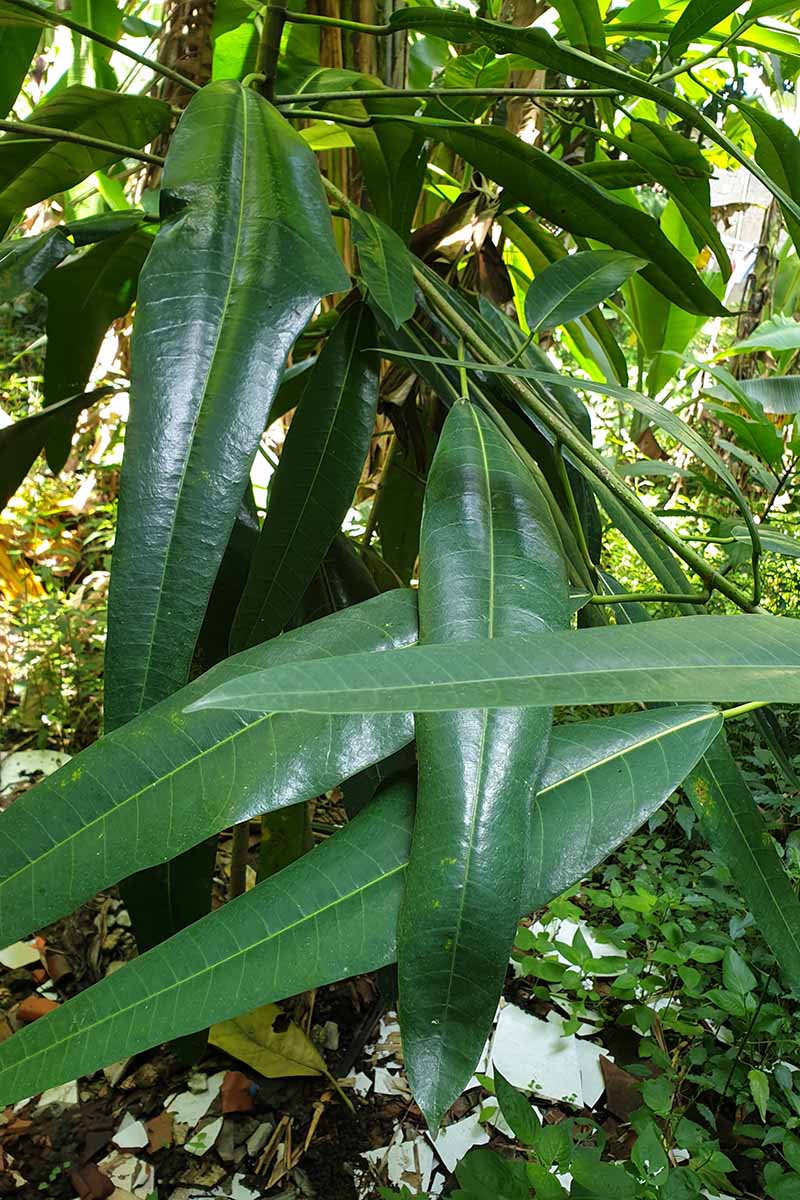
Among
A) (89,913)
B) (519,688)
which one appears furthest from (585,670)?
(89,913)

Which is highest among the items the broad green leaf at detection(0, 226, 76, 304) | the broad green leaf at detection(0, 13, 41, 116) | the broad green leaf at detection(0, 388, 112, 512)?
the broad green leaf at detection(0, 13, 41, 116)

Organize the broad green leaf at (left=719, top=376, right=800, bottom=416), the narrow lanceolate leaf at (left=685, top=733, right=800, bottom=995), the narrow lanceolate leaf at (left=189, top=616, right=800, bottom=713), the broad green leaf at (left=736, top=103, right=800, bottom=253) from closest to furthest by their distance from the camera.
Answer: the narrow lanceolate leaf at (left=189, top=616, right=800, bottom=713)
the narrow lanceolate leaf at (left=685, top=733, right=800, bottom=995)
the broad green leaf at (left=736, top=103, right=800, bottom=253)
the broad green leaf at (left=719, top=376, right=800, bottom=416)

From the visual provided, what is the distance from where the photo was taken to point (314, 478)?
0.53m

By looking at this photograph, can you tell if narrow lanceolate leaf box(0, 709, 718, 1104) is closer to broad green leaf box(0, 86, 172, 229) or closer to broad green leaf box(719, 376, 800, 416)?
broad green leaf box(0, 86, 172, 229)

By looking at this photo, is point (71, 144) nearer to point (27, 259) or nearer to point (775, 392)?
point (27, 259)

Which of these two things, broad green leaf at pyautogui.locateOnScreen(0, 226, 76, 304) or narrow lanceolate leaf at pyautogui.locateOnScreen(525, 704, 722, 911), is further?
broad green leaf at pyautogui.locateOnScreen(0, 226, 76, 304)

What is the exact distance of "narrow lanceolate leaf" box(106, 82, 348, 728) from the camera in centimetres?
34

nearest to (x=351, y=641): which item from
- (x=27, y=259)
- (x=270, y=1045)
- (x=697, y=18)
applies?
(x=27, y=259)

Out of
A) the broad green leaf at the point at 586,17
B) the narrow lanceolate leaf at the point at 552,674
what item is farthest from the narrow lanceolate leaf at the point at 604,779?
the broad green leaf at the point at 586,17

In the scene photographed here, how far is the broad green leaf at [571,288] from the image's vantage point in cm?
54

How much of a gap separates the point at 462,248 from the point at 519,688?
0.73 metres

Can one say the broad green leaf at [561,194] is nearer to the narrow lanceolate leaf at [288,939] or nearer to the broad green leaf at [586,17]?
the broad green leaf at [586,17]

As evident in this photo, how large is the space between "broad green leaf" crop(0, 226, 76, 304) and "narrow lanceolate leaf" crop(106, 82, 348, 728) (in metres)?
0.13

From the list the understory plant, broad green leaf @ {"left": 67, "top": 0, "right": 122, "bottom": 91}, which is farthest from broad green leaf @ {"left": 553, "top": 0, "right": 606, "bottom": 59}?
broad green leaf @ {"left": 67, "top": 0, "right": 122, "bottom": 91}
